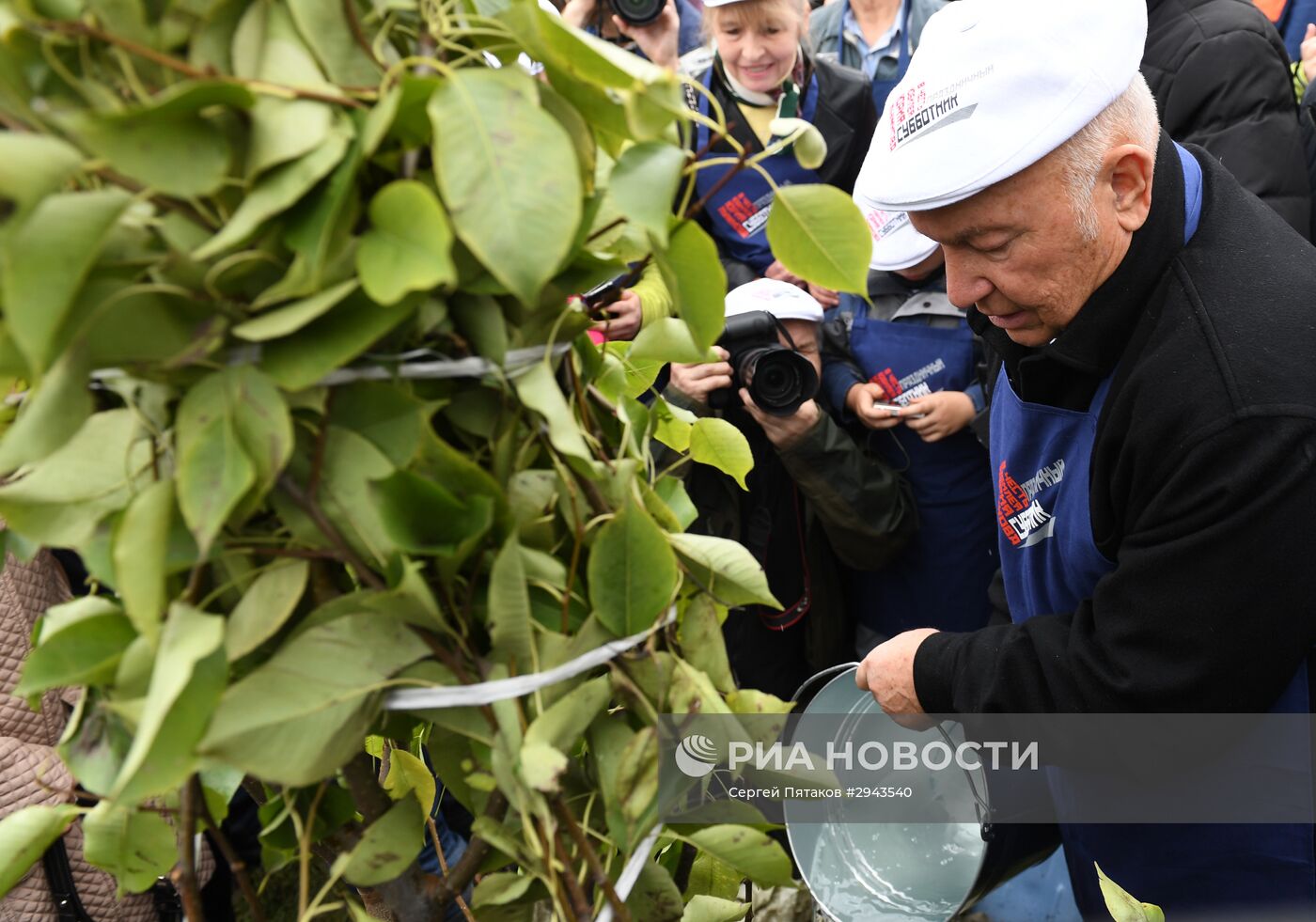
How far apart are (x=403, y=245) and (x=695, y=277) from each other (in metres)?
0.19

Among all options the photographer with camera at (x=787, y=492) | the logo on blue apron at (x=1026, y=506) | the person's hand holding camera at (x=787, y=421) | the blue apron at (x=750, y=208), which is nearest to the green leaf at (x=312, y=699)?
the logo on blue apron at (x=1026, y=506)

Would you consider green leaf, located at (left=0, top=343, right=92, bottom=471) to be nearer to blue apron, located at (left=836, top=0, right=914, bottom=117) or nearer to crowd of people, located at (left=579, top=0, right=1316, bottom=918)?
crowd of people, located at (left=579, top=0, right=1316, bottom=918)

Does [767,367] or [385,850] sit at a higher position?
[385,850]

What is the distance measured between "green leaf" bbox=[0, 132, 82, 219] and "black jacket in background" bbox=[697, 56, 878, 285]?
1846mm

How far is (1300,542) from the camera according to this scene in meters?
1.10

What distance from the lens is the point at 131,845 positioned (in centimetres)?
74

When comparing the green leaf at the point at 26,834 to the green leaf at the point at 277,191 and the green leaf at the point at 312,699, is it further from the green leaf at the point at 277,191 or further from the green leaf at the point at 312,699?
the green leaf at the point at 277,191

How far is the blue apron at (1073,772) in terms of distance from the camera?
4.34 ft

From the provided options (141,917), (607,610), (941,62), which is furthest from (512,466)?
(141,917)

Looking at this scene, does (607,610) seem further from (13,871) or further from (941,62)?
(941,62)

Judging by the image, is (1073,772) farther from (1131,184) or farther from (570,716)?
(570,716)

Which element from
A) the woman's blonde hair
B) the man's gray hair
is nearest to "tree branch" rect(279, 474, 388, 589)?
the man's gray hair

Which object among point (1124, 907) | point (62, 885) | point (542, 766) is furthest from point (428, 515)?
point (62, 885)

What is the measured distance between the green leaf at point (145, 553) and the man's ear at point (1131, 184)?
1.03 m
